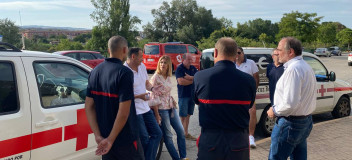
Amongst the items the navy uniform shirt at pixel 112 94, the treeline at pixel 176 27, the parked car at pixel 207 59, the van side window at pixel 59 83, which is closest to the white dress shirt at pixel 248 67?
the parked car at pixel 207 59

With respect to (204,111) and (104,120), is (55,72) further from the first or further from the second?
(204,111)

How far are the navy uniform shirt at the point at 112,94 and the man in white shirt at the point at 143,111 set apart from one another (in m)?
1.24

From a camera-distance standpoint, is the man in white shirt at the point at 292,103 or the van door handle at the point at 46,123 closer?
the van door handle at the point at 46,123

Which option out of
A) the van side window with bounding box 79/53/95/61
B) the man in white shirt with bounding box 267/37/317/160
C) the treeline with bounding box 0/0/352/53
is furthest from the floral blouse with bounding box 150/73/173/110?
the treeline with bounding box 0/0/352/53

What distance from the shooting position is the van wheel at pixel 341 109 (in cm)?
759

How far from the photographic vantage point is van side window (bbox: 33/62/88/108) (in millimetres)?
3199

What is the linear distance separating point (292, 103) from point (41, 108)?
8.22ft

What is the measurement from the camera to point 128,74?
8.64ft

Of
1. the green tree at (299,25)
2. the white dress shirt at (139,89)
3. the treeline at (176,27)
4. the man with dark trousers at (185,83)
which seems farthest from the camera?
the green tree at (299,25)

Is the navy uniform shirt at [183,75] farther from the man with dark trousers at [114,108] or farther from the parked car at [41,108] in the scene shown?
the man with dark trousers at [114,108]

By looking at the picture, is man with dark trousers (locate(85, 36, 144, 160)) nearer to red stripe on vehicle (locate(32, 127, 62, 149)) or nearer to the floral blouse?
red stripe on vehicle (locate(32, 127, 62, 149))

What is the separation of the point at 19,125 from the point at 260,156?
3.61 metres

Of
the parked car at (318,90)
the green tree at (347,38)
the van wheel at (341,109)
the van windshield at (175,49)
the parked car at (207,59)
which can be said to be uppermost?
the green tree at (347,38)

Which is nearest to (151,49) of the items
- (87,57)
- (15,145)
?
(87,57)
